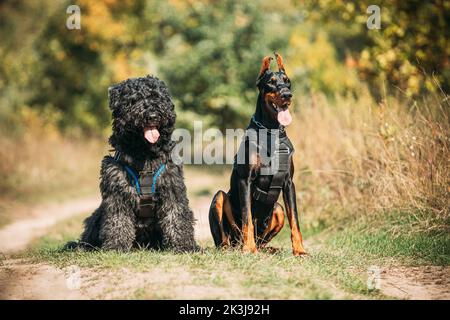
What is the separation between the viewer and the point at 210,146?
15766 millimetres

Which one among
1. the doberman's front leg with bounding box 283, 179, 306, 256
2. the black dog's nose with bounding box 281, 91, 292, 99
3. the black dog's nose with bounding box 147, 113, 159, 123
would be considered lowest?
the doberman's front leg with bounding box 283, 179, 306, 256

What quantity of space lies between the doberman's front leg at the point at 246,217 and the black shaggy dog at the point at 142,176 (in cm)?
59

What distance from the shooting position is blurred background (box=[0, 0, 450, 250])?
7645 mm

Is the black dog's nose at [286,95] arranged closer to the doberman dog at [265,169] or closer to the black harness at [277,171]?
the doberman dog at [265,169]

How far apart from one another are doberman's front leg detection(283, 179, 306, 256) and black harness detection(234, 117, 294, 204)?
8 cm

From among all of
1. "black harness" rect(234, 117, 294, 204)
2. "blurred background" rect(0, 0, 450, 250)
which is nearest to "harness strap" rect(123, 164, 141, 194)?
"black harness" rect(234, 117, 294, 204)

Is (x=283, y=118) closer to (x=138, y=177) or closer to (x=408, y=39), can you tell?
(x=138, y=177)

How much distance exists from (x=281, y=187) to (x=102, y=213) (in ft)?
6.09

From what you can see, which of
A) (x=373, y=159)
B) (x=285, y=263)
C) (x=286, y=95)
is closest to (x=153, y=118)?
(x=286, y=95)

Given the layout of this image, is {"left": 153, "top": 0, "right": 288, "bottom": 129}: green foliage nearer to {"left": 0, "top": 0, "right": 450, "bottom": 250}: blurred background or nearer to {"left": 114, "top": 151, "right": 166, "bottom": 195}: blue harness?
{"left": 0, "top": 0, "right": 450, "bottom": 250}: blurred background

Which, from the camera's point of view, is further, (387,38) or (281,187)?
(387,38)
